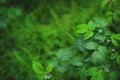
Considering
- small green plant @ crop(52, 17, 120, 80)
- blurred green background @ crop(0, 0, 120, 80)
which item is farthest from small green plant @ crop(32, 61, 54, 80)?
blurred green background @ crop(0, 0, 120, 80)

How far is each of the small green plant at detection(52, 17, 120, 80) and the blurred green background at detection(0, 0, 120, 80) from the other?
0.78 metres

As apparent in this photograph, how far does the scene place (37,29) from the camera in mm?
2986

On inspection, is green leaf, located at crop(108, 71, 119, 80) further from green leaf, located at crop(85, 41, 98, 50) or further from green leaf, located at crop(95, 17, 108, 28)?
A: green leaf, located at crop(95, 17, 108, 28)

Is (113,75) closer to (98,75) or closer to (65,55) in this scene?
(98,75)

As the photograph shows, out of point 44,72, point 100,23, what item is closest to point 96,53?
point 100,23

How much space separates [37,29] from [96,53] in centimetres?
135

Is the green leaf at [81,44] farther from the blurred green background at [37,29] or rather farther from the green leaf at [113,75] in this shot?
the blurred green background at [37,29]

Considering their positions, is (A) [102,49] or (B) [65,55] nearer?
(A) [102,49]

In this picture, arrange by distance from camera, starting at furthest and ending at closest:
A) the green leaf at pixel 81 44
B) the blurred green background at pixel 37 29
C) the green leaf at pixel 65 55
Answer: the blurred green background at pixel 37 29, the green leaf at pixel 65 55, the green leaf at pixel 81 44

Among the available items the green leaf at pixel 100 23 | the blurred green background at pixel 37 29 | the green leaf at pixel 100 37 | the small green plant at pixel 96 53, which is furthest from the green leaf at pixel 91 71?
the blurred green background at pixel 37 29

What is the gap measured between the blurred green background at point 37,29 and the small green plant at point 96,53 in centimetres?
78

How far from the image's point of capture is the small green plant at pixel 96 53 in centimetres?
176

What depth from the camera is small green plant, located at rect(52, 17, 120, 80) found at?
5.78ft

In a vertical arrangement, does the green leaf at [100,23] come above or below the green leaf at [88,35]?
above
